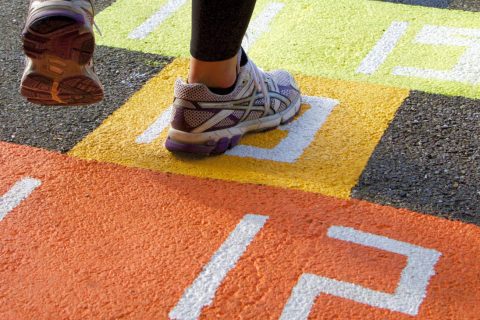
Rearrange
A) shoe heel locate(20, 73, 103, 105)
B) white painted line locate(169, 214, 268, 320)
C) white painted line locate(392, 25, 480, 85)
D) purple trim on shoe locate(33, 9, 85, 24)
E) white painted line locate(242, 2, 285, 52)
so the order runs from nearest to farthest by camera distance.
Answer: white painted line locate(169, 214, 268, 320) < purple trim on shoe locate(33, 9, 85, 24) < shoe heel locate(20, 73, 103, 105) < white painted line locate(392, 25, 480, 85) < white painted line locate(242, 2, 285, 52)

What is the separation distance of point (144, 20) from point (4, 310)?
5.61ft

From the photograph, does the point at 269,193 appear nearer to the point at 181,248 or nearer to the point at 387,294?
the point at 181,248

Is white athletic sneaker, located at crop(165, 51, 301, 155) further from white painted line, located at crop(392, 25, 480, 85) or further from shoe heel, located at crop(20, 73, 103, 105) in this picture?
white painted line, located at crop(392, 25, 480, 85)

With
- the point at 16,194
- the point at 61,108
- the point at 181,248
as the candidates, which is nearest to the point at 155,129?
the point at 61,108

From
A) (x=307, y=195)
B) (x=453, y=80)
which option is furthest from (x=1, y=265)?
(x=453, y=80)

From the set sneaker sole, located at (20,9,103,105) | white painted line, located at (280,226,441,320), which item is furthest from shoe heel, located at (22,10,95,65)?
white painted line, located at (280,226,441,320)

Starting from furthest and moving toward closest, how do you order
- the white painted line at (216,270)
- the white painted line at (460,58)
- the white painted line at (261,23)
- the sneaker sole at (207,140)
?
the white painted line at (261,23)
the white painted line at (460,58)
the sneaker sole at (207,140)
the white painted line at (216,270)

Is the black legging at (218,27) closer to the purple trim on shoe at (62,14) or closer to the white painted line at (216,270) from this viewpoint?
the purple trim on shoe at (62,14)

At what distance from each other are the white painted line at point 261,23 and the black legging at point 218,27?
0.73m

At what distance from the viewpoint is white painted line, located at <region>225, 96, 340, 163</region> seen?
7.38ft

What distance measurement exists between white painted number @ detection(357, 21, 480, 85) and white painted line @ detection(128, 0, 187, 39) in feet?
2.77

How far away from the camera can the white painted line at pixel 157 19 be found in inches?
119

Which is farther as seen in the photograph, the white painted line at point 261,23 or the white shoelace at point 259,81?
the white painted line at point 261,23

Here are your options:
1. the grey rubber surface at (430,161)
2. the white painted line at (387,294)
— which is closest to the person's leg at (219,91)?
the grey rubber surface at (430,161)
